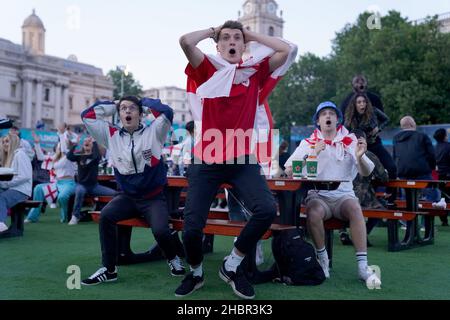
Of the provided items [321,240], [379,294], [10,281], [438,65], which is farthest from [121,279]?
[438,65]

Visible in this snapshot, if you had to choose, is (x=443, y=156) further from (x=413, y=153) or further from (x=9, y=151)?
(x=9, y=151)

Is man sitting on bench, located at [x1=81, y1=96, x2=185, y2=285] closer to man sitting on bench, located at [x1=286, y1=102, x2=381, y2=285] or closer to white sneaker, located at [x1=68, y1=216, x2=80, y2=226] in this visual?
man sitting on bench, located at [x1=286, y1=102, x2=381, y2=285]

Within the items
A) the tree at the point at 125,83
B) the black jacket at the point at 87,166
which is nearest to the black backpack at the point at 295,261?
the black jacket at the point at 87,166

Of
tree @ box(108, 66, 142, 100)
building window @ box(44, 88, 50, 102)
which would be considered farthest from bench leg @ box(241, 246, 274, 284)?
tree @ box(108, 66, 142, 100)

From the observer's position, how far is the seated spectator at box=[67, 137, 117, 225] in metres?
10.5

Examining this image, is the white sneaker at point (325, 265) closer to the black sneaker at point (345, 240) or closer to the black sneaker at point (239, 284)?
the black sneaker at point (239, 284)

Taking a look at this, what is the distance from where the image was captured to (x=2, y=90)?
71.5 metres

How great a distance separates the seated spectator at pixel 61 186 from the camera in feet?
35.3

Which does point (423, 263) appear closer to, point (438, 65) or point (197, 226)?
point (197, 226)

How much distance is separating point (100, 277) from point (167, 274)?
758 millimetres

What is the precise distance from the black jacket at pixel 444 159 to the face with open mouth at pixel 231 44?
861 centimetres

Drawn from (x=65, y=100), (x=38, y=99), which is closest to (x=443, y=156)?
(x=38, y=99)

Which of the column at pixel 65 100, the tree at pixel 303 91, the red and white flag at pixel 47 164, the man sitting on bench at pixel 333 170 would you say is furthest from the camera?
the column at pixel 65 100
